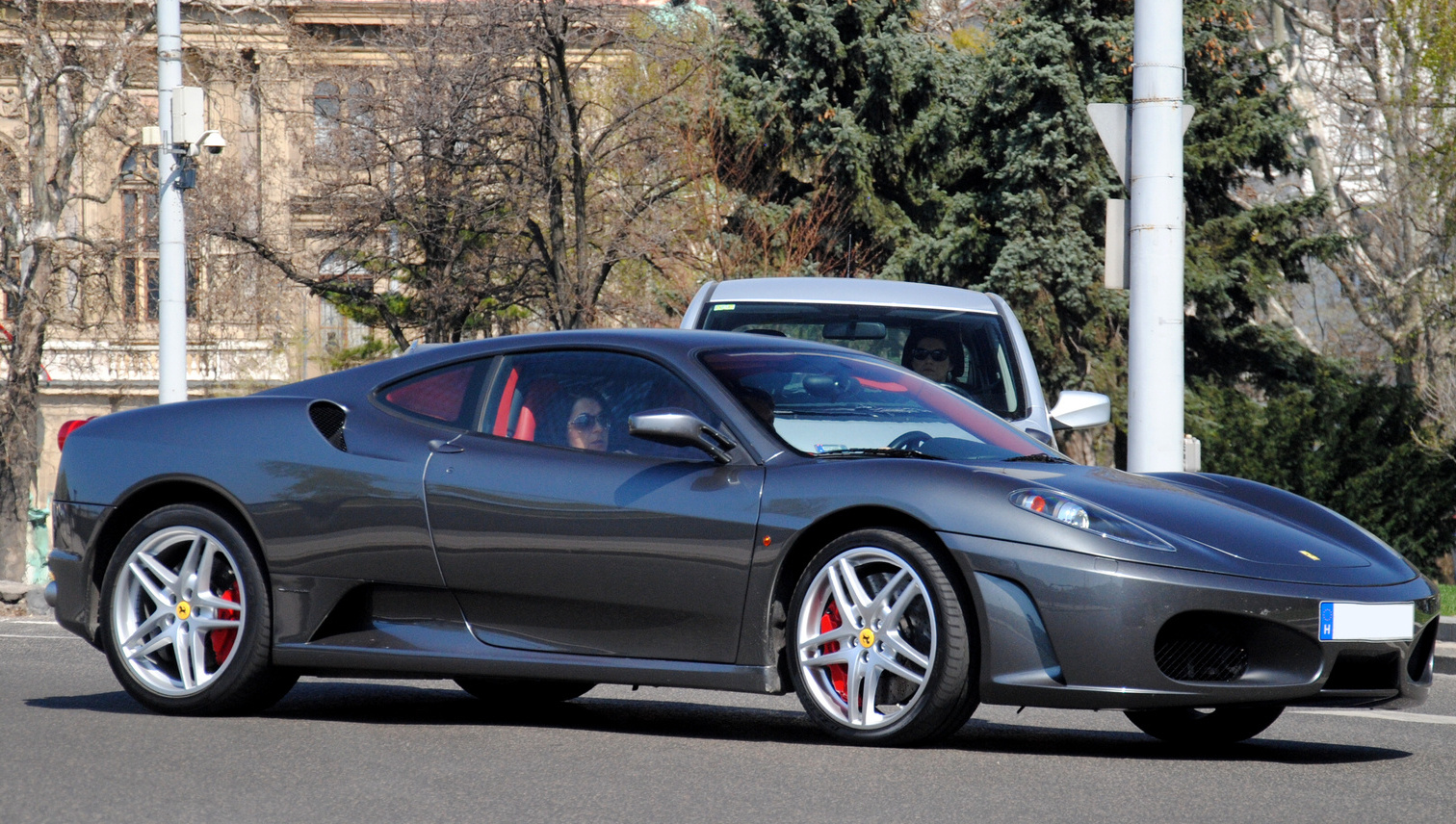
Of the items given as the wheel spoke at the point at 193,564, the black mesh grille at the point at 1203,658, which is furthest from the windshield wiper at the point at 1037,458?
the wheel spoke at the point at 193,564

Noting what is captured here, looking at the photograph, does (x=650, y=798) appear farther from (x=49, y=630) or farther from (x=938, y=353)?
(x=49, y=630)

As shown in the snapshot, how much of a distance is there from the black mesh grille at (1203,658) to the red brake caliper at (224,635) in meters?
3.11

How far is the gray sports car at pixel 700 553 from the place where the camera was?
16.4ft

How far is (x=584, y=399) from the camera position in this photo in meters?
5.93

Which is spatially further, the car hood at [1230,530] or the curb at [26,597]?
the curb at [26,597]

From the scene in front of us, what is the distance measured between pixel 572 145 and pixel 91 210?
753 inches

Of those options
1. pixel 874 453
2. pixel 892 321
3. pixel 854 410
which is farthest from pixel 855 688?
pixel 892 321

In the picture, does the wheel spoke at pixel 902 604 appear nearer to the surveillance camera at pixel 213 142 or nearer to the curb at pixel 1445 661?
the curb at pixel 1445 661

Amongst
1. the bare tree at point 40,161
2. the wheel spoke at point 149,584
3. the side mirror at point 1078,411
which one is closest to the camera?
the wheel spoke at point 149,584

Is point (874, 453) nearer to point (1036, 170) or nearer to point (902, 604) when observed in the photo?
point (902, 604)

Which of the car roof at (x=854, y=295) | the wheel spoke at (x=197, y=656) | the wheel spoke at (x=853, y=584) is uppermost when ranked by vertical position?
the car roof at (x=854, y=295)

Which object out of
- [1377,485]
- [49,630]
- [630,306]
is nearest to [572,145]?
[630,306]

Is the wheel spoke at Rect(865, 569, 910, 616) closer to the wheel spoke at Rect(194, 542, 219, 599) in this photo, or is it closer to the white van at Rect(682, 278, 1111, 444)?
the wheel spoke at Rect(194, 542, 219, 599)

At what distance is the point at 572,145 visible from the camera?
26.2 metres
